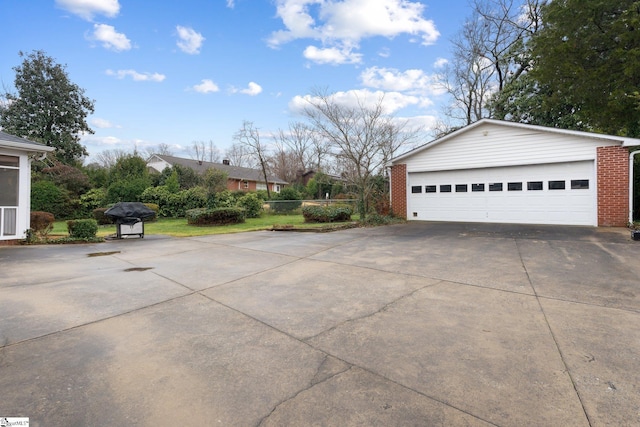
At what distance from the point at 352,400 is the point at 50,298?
14.5 feet

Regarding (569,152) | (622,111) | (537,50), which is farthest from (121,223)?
(622,111)

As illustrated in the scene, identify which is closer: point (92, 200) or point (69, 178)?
point (92, 200)

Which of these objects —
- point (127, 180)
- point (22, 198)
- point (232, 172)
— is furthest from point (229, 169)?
point (22, 198)

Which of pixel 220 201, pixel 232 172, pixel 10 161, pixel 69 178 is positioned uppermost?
pixel 232 172

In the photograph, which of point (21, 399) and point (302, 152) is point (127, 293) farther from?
point (302, 152)

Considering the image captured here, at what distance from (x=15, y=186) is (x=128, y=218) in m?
3.21

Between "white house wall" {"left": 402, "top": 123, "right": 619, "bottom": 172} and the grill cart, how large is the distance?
11682 mm

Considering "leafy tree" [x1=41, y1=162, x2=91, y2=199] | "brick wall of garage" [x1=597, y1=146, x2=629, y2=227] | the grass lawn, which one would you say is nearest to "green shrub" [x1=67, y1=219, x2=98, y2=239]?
the grass lawn

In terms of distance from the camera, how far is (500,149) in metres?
13.0

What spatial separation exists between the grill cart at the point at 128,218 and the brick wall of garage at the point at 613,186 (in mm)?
16532

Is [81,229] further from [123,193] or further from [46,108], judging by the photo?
[46,108]

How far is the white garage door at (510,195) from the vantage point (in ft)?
38.3

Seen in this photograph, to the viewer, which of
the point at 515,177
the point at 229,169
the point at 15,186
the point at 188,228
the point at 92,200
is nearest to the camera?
the point at 15,186

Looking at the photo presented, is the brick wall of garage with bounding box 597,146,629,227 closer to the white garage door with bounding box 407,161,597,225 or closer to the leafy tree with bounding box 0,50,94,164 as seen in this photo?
the white garage door with bounding box 407,161,597,225
